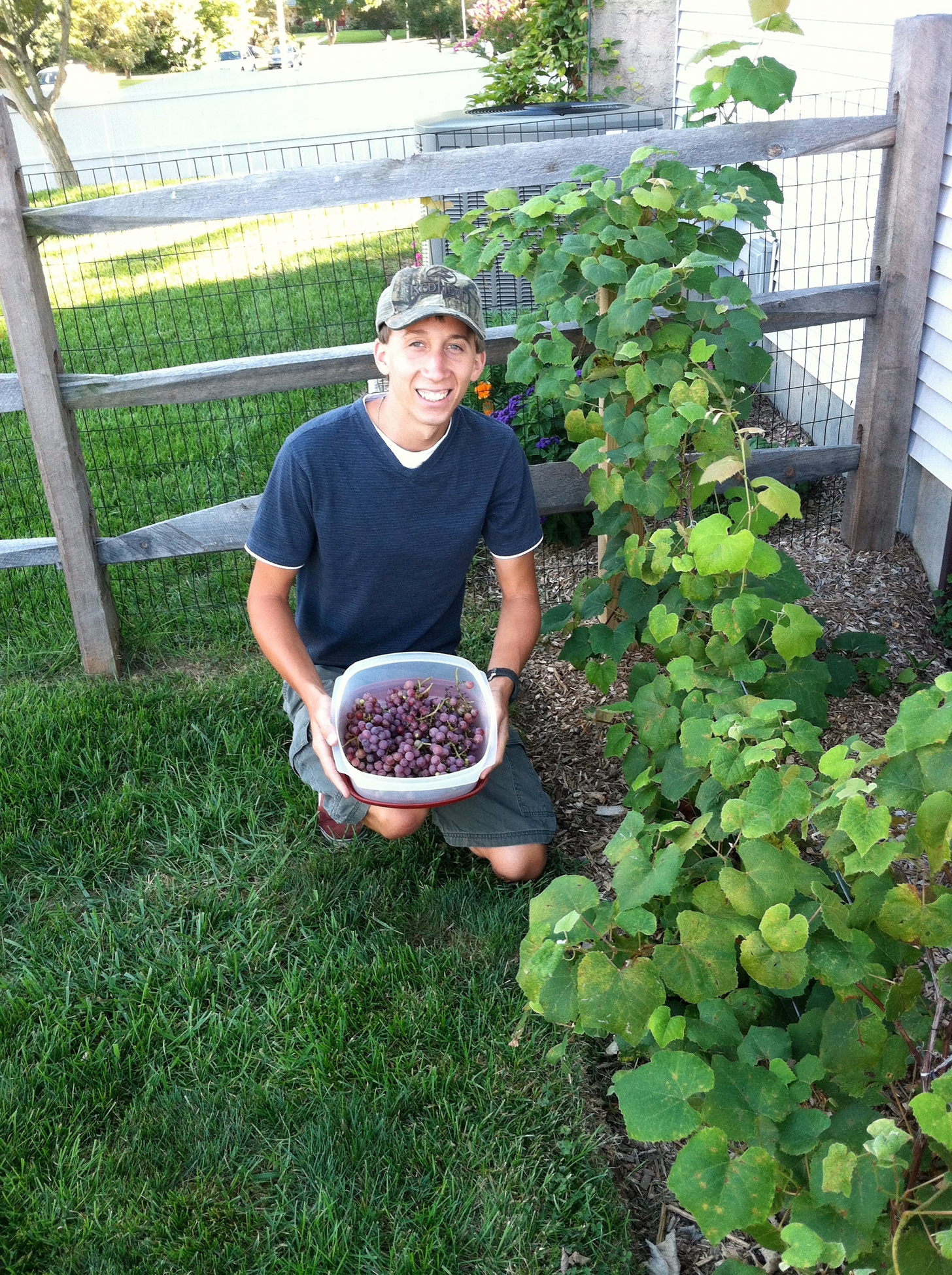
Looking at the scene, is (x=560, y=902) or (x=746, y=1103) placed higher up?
(x=560, y=902)

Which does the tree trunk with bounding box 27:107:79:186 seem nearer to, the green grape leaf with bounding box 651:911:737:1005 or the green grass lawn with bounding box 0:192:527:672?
the green grass lawn with bounding box 0:192:527:672

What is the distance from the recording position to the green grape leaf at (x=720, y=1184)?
4.05ft

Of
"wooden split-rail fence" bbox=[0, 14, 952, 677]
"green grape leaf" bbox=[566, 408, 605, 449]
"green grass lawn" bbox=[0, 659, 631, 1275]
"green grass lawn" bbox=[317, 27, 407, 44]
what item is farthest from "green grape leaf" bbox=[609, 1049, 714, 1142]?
"green grass lawn" bbox=[317, 27, 407, 44]

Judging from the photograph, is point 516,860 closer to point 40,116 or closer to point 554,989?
point 554,989

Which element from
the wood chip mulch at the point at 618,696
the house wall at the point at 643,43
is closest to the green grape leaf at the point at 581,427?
the wood chip mulch at the point at 618,696

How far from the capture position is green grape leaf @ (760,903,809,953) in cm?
133

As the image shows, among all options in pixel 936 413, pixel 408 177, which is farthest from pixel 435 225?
pixel 936 413

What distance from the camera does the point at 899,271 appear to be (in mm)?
3387

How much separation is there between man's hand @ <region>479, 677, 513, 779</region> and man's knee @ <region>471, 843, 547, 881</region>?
213 millimetres

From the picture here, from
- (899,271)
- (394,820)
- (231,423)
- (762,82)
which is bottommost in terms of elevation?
(394,820)

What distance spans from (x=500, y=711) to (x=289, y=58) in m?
36.6

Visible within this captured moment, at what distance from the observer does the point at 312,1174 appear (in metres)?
1.90

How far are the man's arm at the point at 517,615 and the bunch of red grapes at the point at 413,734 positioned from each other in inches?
7.1

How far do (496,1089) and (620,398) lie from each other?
1.61 metres
